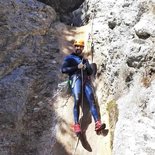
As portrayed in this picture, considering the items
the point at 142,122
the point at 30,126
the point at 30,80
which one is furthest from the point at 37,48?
the point at 142,122

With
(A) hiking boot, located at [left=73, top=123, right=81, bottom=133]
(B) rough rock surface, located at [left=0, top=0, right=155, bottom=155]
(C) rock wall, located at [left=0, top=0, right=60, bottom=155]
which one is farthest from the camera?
(C) rock wall, located at [left=0, top=0, right=60, bottom=155]

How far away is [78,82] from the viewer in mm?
10234

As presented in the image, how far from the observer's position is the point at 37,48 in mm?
13070

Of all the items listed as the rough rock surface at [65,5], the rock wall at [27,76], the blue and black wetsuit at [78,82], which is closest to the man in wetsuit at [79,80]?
the blue and black wetsuit at [78,82]

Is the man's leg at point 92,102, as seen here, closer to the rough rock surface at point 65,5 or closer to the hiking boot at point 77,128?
the hiking boot at point 77,128

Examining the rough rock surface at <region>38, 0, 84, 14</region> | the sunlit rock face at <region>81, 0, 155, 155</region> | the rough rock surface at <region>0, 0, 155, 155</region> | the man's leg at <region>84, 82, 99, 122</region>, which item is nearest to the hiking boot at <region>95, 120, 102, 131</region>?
the man's leg at <region>84, 82, 99, 122</region>

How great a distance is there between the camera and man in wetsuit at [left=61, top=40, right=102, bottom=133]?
31.6 ft

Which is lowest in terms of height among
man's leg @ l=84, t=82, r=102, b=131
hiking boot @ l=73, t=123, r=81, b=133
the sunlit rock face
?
hiking boot @ l=73, t=123, r=81, b=133

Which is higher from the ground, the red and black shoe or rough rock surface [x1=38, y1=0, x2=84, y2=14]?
rough rock surface [x1=38, y1=0, x2=84, y2=14]

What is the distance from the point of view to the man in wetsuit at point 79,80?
31.6 ft

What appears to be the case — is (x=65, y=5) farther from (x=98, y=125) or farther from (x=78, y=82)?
(x=98, y=125)

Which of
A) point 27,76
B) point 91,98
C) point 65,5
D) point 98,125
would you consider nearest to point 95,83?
point 91,98

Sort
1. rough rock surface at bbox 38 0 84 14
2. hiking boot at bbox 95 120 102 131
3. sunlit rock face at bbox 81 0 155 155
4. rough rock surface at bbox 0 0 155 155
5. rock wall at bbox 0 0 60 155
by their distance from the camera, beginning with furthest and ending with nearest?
1. rough rock surface at bbox 38 0 84 14
2. rock wall at bbox 0 0 60 155
3. hiking boot at bbox 95 120 102 131
4. rough rock surface at bbox 0 0 155 155
5. sunlit rock face at bbox 81 0 155 155

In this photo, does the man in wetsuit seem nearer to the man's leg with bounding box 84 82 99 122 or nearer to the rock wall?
Result: the man's leg with bounding box 84 82 99 122
